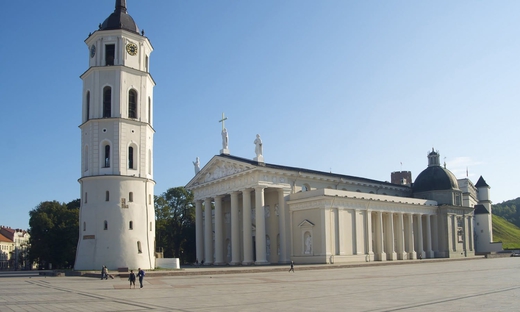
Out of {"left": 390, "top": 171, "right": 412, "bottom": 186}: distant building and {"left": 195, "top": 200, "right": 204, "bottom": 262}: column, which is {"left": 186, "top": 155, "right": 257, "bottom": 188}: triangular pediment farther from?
{"left": 390, "top": 171, "right": 412, "bottom": 186}: distant building

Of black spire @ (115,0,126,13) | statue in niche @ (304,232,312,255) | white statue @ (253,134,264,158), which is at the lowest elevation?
statue in niche @ (304,232,312,255)

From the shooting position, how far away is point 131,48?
143ft

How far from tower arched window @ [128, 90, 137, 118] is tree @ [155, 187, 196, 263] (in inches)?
1503

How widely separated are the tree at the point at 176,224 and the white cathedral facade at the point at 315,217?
14.4 metres

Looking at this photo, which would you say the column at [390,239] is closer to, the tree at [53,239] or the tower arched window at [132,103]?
the tower arched window at [132,103]

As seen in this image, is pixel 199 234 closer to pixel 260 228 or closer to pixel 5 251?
pixel 260 228

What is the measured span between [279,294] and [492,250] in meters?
80.8

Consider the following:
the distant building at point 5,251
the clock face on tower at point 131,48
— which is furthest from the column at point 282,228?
the distant building at point 5,251

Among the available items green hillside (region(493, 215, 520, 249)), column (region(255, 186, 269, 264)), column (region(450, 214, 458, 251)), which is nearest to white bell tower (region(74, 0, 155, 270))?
column (region(255, 186, 269, 264))

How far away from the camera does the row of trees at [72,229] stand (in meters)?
63.8

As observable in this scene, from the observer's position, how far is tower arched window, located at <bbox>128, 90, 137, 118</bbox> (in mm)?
43147

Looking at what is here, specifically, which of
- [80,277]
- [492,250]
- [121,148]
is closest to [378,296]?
[80,277]

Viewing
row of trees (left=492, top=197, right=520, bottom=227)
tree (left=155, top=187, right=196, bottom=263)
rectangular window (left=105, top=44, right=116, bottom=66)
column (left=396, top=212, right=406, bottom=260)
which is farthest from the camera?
row of trees (left=492, top=197, right=520, bottom=227)

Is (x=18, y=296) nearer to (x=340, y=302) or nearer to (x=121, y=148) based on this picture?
(x=340, y=302)
